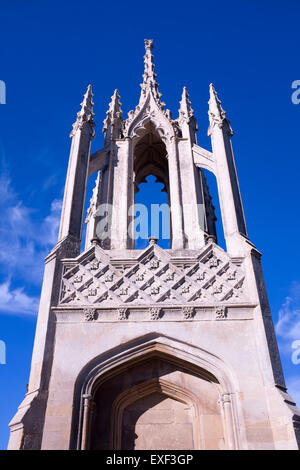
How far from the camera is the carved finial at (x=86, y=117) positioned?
14.4m

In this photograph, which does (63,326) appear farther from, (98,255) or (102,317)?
(98,255)

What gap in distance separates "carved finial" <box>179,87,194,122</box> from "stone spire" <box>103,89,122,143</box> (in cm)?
235

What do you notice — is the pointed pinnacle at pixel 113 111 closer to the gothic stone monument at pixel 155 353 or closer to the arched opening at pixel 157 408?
the gothic stone monument at pixel 155 353

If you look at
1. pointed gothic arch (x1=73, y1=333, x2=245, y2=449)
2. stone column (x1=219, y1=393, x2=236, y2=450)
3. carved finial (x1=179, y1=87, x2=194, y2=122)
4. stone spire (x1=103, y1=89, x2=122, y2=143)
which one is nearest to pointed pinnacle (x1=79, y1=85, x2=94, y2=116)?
stone spire (x1=103, y1=89, x2=122, y2=143)

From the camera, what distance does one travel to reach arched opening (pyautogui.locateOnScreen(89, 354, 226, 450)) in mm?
8633

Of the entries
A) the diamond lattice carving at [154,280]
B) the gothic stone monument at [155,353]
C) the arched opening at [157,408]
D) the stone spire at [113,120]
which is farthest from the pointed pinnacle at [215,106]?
the arched opening at [157,408]

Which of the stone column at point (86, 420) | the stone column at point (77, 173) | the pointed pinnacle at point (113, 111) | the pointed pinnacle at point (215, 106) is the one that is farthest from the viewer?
the pointed pinnacle at point (113, 111)

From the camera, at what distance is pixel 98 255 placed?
1075cm

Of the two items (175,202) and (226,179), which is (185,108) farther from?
(226,179)

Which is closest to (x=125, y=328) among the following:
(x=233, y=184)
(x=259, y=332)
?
(x=259, y=332)

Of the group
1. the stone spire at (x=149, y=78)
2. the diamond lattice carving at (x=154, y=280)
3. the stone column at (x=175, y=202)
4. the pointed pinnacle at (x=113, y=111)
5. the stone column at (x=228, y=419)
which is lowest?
the stone column at (x=228, y=419)

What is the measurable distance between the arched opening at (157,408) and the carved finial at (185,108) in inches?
395

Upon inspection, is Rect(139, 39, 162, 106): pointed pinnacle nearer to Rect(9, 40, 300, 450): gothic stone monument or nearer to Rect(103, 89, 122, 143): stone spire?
Rect(103, 89, 122, 143): stone spire
